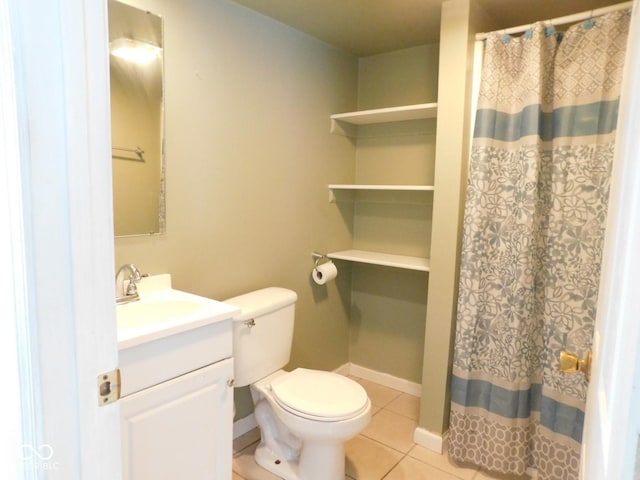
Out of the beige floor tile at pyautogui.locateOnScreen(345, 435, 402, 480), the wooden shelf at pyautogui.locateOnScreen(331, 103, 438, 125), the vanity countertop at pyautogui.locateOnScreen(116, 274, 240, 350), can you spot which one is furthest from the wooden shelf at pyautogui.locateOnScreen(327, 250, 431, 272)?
the vanity countertop at pyautogui.locateOnScreen(116, 274, 240, 350)

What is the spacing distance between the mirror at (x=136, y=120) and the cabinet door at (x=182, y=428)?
692mm

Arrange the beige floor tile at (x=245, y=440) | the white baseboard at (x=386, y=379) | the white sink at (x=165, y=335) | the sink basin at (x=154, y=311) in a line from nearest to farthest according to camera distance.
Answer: the white sink at (x=165, y=335)
the sink basin at (x=154, y=311)
the beige floor tile at (x=245, y=440)
the white baseboard at (x=386, y=379)

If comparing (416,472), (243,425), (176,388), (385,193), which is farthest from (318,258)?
(176,388)

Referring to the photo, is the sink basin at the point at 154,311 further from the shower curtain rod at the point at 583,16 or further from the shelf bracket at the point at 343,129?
the shower curtain rod at the point at 583,16

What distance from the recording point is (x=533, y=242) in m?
1.87

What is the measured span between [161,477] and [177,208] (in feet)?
3.50

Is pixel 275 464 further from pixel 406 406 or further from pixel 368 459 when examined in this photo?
pixel 406 406

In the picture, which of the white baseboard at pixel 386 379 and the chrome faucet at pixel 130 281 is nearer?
the chrome faucet at pixel 130 281

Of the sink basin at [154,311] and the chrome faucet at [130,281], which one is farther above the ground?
the chrome faucet at [130,281]

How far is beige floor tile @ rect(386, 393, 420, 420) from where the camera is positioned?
2.54 m

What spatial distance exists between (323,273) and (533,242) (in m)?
1.18

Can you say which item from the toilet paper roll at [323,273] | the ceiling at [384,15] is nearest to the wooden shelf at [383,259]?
the toilet paper roll at [323,273]

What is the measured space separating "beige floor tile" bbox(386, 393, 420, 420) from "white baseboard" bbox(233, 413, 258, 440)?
0.88 metres

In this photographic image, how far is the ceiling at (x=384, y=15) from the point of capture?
197cm
